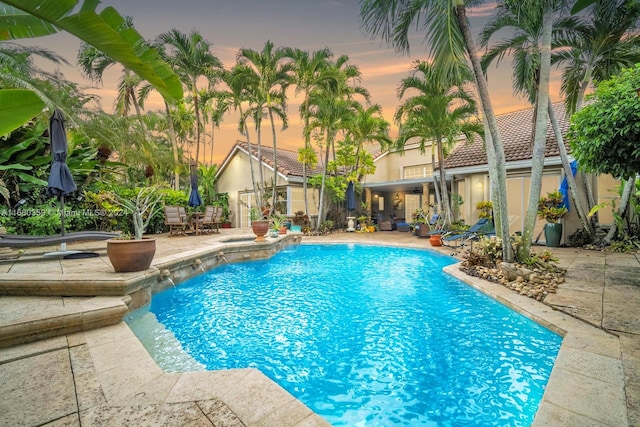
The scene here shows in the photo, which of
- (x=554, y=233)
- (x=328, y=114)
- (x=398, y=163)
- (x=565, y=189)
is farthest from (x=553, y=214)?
(x=398, y=163)

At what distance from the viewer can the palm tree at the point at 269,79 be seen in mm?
14375

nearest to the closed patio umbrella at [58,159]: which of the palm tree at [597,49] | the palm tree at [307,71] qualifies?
the palm tree at [307,71]

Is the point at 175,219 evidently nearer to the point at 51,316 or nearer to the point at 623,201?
the point at 51,316

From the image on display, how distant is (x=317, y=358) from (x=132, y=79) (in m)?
16.6

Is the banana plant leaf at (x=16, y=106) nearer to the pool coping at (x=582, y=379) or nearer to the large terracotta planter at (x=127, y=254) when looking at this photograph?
the large terracotta planter at (x=127, y=254)

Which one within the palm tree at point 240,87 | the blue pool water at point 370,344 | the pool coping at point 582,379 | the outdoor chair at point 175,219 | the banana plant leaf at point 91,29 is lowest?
the blue pool water at point 370,344

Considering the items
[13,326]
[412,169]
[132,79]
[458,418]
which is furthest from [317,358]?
[412,169]

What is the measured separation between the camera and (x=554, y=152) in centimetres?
1023

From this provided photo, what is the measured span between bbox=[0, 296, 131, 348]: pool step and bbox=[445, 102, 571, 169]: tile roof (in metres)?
12.8

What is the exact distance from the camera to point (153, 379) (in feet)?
A: 7.47

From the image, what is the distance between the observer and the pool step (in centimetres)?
277

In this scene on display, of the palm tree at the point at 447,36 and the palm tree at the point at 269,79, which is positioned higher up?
the palm tree at the point at 269,79

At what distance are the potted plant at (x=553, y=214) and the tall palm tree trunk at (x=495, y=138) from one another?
464 centimetres

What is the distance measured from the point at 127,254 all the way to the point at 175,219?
8.03m
